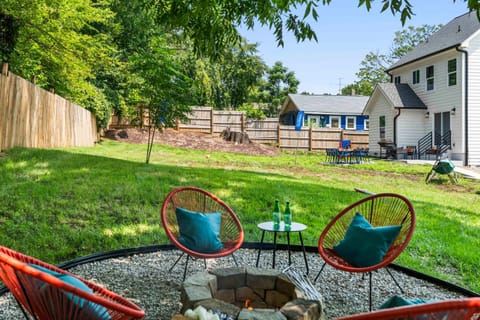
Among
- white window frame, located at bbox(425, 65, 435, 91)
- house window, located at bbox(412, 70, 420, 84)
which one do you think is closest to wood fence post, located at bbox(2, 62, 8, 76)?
white window frame, located at bbox(425, 65, 435, 91)

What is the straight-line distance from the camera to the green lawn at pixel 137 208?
4.10 m

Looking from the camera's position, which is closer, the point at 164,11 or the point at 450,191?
the point at 164,11

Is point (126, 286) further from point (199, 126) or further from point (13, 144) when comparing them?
point (199, 126)

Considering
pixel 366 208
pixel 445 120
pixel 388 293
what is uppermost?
pixel 445 120

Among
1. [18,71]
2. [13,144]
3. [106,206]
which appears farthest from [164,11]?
[18,71]

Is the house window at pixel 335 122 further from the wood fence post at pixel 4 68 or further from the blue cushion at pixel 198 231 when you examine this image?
the blue cushion at pixel 198 231

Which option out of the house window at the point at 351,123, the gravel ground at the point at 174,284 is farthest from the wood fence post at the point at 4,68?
the house window at the point at 351,123

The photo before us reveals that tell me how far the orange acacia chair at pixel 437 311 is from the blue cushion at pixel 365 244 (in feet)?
5.16

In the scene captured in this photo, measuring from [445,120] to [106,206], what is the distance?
15.5m

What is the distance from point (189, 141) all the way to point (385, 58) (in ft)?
84.5

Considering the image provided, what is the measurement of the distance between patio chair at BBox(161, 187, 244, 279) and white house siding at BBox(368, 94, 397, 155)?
15.6 meters

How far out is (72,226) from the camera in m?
4.48

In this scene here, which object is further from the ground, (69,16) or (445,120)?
(69,16)

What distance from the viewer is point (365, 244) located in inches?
120
